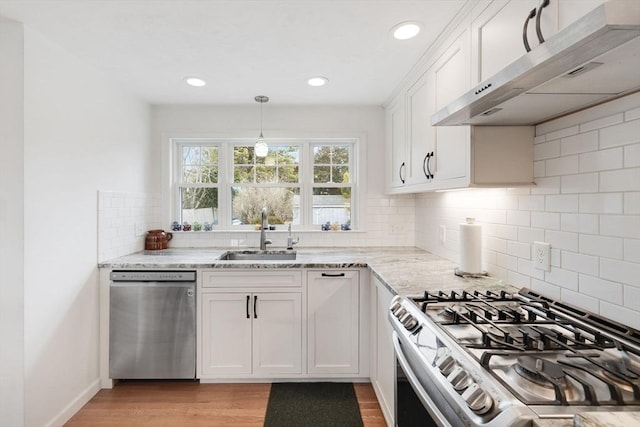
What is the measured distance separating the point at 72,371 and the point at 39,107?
166 centimetres

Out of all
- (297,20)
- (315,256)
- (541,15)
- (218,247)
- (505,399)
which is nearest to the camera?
(505,399)

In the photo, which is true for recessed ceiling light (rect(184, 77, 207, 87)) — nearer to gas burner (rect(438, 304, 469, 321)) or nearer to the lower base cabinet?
the lower base cabinet

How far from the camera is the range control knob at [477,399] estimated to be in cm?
73

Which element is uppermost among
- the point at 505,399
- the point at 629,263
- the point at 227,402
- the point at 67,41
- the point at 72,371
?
the point at 67,41

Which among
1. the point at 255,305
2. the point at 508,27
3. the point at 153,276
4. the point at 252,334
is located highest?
the point at 508,27

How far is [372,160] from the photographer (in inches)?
128

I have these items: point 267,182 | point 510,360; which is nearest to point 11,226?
point 267,182

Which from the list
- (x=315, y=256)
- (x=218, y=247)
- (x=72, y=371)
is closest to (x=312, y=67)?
(x=315, y=256)

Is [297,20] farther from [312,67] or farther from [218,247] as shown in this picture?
[218,247]

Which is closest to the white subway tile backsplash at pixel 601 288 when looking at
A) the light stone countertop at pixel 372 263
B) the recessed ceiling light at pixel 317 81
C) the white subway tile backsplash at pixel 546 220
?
the white subway tile backsplash at pixel 546 220

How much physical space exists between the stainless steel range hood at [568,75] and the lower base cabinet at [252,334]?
1714 mm

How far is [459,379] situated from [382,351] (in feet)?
4.23

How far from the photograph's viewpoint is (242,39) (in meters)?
1.95

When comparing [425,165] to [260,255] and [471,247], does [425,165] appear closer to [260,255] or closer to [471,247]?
[471,247]
